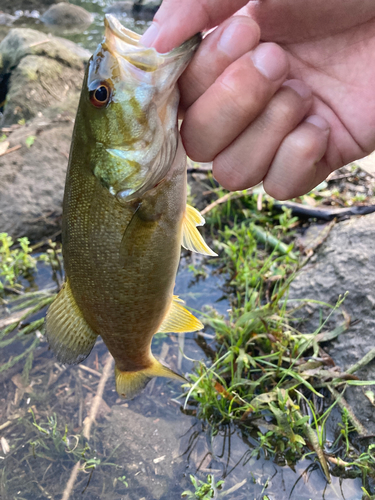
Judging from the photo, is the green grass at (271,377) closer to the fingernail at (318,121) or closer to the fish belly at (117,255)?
the fish belly at (117,255)

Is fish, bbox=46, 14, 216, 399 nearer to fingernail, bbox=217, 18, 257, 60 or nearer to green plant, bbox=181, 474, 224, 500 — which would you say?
fingernail, bbox=217, 18, 257, 60

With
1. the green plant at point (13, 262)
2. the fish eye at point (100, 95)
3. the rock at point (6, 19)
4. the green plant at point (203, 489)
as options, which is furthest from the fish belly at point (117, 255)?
the rock at point (6, 19)

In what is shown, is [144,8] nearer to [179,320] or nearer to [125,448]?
[179,320]

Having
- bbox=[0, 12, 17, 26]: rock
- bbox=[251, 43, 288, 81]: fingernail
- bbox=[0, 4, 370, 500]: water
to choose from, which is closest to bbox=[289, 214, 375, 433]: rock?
bbox=[0, 4, 370, 500]: water

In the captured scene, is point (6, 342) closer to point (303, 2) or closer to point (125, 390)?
point (125, 390)

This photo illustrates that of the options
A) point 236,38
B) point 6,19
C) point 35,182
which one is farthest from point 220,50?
point 6,19

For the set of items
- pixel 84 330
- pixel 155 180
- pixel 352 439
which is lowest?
pixel 352 439

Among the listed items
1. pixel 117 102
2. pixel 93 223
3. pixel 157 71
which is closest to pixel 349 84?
pixel 157 71

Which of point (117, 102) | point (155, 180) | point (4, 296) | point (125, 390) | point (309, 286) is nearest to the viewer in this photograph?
point (117, 102)
